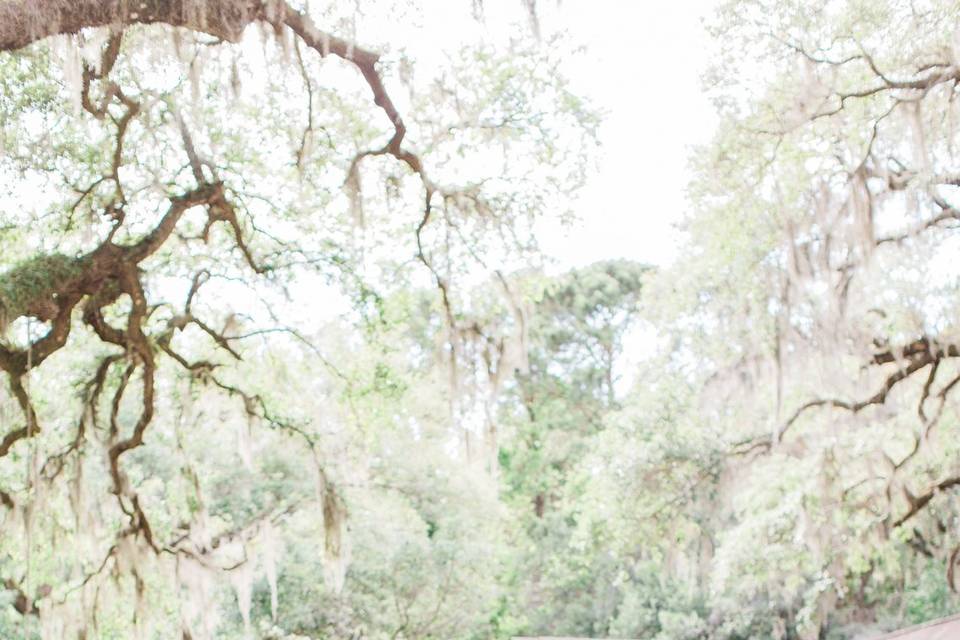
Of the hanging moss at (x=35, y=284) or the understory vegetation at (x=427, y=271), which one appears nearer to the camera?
the hanging moss at (x=35, y=284)

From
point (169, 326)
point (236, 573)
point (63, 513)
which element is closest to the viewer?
point (169, 326)

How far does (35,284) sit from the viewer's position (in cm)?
641

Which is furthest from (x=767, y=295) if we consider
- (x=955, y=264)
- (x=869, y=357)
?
(x=955, y=264)

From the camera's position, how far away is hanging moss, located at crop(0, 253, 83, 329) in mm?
6289

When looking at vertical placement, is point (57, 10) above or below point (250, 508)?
above

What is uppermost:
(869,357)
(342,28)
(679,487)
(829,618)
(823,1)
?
Answer: (823,1)

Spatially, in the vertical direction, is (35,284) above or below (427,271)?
below

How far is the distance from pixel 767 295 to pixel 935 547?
385cm

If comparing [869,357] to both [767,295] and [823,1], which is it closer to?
[767,295]

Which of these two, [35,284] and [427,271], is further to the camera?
[427,271]

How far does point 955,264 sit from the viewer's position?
10.3m

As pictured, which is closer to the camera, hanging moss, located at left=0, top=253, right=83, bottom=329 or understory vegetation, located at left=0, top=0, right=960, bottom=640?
hanging moss, located at left=0, top=253, right=83, bottom=329

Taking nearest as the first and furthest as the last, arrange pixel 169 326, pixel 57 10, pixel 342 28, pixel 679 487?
1. pixel 57 10
2. pixel 342 28
3. pixel 169 326
4. pixel 679 487

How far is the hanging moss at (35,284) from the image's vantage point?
6289 mm
